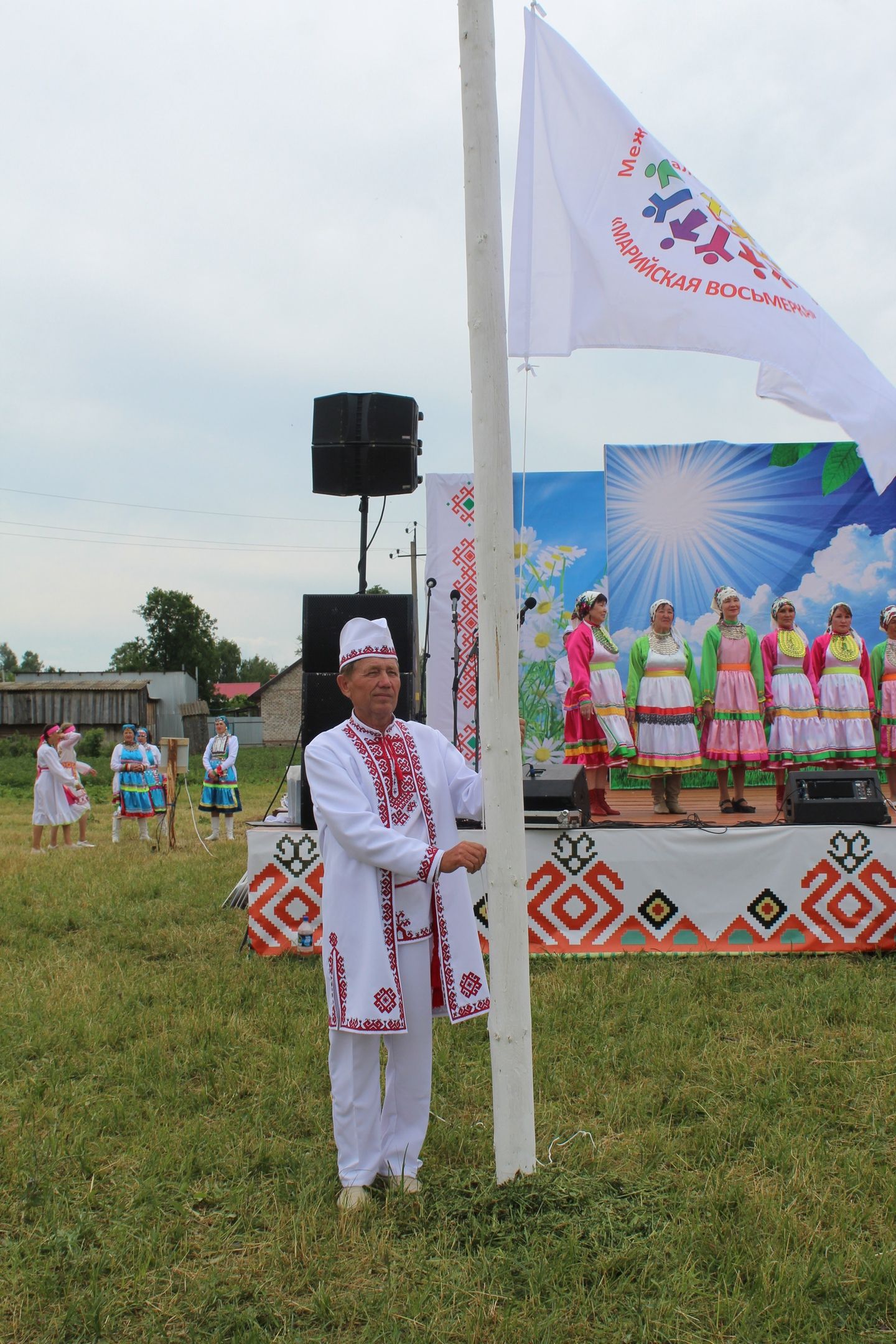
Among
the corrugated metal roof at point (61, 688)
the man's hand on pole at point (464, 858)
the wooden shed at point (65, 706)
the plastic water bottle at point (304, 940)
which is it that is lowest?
the plastic water bottle at point (304, 940)

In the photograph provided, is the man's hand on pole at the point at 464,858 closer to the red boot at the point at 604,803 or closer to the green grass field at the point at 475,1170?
the green grass field at the point at 475,1170

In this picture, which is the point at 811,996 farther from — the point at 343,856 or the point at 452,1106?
the point at 343,856

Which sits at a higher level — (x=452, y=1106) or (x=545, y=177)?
(x=545, y=177)

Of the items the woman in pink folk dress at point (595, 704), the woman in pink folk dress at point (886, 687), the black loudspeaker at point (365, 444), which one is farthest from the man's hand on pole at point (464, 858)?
the woman in pink folk dress at point (886, 687)

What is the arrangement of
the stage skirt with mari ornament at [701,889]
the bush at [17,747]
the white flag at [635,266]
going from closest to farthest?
the white flag at [635,266], the stage skirt with mari ornament at [701,889], the bush at [17,747]

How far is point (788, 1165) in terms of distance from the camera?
314cm

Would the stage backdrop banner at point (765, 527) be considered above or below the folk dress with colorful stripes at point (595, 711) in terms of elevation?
above

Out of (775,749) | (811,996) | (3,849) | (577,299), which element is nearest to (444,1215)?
(811,996)

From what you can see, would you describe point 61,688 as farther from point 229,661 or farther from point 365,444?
point 229,661

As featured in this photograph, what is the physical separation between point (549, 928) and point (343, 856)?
296 centimetres

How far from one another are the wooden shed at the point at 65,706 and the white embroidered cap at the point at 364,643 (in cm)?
3120

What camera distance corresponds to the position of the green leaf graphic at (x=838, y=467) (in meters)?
10.4

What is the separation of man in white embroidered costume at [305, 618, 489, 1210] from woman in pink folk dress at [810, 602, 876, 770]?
6026mm

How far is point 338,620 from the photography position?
579 cm
